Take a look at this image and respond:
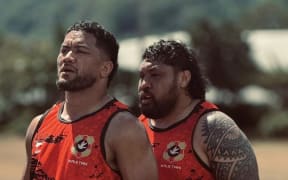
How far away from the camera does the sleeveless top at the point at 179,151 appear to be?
5.16 metres

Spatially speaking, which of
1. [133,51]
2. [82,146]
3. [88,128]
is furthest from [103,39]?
[133,51]

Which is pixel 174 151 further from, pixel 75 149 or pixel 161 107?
pixel 75 149

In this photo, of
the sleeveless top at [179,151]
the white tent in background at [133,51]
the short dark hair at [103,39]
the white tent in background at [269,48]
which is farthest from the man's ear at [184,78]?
the white tent in background at [269,48]

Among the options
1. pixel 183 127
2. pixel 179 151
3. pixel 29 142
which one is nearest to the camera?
pixel 29 142

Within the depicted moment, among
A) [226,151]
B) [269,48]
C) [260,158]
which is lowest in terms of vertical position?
[260,158]

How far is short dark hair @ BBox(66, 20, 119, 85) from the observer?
4691mm

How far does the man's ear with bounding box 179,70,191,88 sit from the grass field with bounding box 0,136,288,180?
48.9ft

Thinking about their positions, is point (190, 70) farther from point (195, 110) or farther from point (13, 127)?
point (13, 127)

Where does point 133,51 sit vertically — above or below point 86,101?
below

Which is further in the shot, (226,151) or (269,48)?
(269,48)

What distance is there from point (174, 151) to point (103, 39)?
1.00m

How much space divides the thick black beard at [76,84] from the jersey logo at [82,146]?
0.29 m

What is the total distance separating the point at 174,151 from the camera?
525 centimetres

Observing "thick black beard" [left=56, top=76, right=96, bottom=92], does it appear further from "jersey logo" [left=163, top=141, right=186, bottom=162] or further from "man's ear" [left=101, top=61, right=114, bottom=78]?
"jersey logo" [left=163, top=141, right=186, bottom=162]
